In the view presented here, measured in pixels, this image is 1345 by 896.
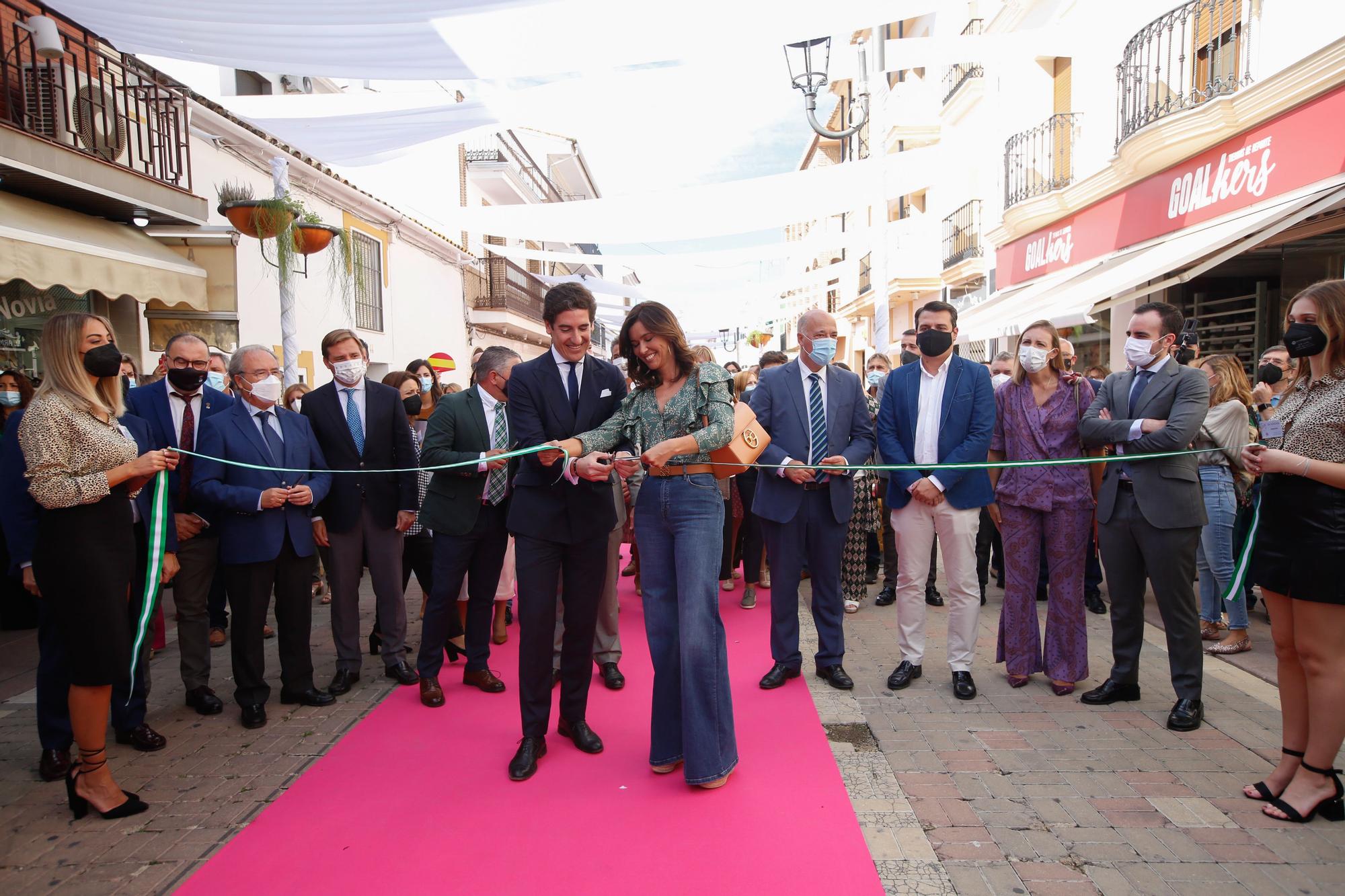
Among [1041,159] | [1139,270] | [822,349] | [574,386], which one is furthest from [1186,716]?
[1041,159]

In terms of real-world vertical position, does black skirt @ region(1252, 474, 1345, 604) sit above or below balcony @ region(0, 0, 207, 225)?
below

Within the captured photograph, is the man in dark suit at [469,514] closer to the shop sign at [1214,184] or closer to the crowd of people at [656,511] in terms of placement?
the crowd of people at [656,511]

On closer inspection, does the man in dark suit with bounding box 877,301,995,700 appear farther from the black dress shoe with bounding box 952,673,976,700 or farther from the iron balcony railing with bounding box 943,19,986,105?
the iron balcony railing with bounding box 943,19,986,105

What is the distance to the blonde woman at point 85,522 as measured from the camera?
3.08 m

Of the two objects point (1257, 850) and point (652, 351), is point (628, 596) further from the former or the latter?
point (1257, 850)

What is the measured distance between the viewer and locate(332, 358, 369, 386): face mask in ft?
15.0

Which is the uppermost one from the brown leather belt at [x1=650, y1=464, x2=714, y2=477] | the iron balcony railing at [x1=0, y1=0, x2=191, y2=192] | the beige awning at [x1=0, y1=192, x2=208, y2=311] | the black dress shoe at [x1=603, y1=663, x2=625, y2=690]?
the iron balcony railing at [x1=0, y1=0, x2=191, y2=192]

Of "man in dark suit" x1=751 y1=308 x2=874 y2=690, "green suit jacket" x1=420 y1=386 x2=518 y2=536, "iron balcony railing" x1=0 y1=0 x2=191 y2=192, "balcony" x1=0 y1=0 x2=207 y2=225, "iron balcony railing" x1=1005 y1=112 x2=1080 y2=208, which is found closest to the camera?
"green suit jacket" x1=420 y1=386 x2=518 y2=536

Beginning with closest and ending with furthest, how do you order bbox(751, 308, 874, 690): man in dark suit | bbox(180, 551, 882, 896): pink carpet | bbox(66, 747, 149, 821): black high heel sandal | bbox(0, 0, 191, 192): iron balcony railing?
bbox(180, 551, 882, 896): pink carpet → bbox(66, 747, 149, 821): black high heel sandal → bbox(751, 308, 874, 690): man in dark suit → bbox(0, 0, 191, 192): iron balcony railing

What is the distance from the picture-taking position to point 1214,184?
9000mm

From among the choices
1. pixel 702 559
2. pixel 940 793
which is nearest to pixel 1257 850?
pixel 940 793

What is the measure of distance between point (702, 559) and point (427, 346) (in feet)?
52.5

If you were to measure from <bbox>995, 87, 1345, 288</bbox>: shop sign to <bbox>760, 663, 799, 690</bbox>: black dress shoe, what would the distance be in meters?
6.50

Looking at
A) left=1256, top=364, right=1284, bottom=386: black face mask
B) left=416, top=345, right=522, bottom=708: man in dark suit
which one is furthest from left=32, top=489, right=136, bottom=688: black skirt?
left=1256, top=364, right=1284, bottom=386: black face mask
